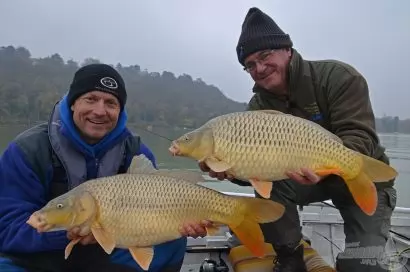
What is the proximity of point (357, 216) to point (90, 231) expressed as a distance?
1513 millimetres

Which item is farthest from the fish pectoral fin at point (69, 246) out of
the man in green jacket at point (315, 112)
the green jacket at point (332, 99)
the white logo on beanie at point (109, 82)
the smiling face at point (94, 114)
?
the green jacket at point (332, 99)

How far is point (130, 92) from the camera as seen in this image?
11.4m

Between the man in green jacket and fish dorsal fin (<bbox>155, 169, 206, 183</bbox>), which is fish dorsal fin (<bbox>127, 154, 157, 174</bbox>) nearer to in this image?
fish dorsal fin (<bbox>155, 169, 206, 183</bbox>)

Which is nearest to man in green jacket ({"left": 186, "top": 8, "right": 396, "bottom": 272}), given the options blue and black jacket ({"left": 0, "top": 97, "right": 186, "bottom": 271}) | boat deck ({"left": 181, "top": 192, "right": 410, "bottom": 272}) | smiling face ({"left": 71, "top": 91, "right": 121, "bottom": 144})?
boat deck ({"left": 181, "top": 192, "right": 410, "bottom": 272})

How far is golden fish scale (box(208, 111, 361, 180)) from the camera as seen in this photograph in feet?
6.65

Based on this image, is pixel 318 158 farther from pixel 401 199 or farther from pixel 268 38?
pixel 401 199

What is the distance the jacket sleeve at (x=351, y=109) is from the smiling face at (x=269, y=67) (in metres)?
0.29

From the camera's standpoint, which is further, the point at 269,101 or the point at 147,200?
the point at 269,101

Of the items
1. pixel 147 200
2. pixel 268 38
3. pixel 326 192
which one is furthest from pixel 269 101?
pixel 147 200

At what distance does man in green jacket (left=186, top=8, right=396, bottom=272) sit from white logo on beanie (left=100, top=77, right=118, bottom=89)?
0.78m

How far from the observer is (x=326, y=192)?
2711 mm

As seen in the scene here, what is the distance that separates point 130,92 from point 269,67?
9.13 metres

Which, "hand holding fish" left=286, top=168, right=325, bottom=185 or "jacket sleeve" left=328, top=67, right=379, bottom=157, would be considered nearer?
"hand holding fish" left=286, top=168, right=325, bottom=185

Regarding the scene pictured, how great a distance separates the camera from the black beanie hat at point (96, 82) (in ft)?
7.90
